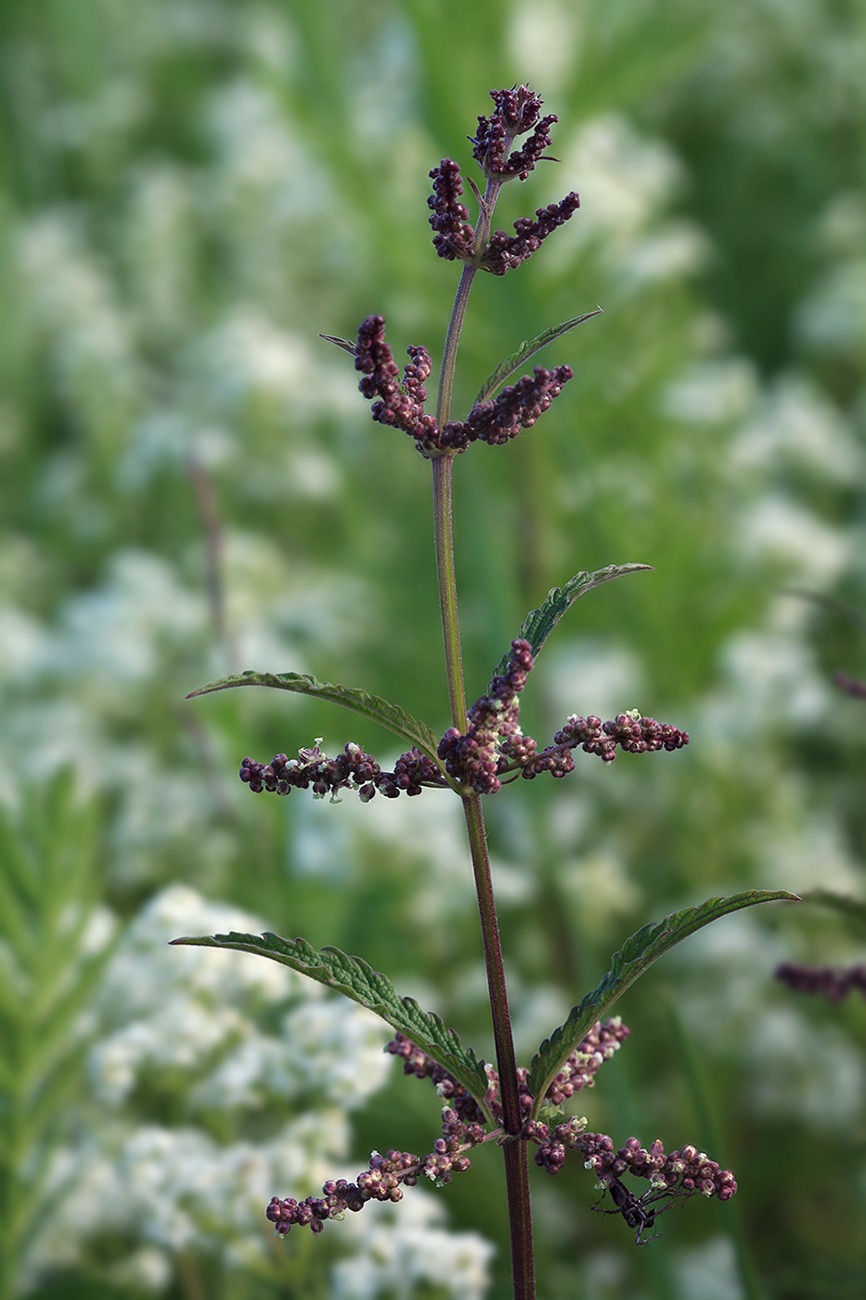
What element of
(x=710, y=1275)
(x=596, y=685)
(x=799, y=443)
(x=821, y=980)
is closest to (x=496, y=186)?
(x=821, y=980)

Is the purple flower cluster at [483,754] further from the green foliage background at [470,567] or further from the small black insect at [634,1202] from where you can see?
the green foliage background at [470,567]

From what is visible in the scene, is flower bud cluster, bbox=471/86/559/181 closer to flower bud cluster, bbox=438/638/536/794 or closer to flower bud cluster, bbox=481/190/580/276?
flower bud cluster, bbox=481/190/580/276

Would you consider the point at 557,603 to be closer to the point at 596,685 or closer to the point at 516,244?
the point at 516,244

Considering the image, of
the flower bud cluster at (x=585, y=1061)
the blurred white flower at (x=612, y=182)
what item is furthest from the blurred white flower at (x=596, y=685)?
the flower bud cluster at (x=585, y=1061)

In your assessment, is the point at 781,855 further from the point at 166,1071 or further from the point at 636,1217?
the point at 636,1217

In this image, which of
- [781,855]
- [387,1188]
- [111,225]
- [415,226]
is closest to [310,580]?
[415,226]
